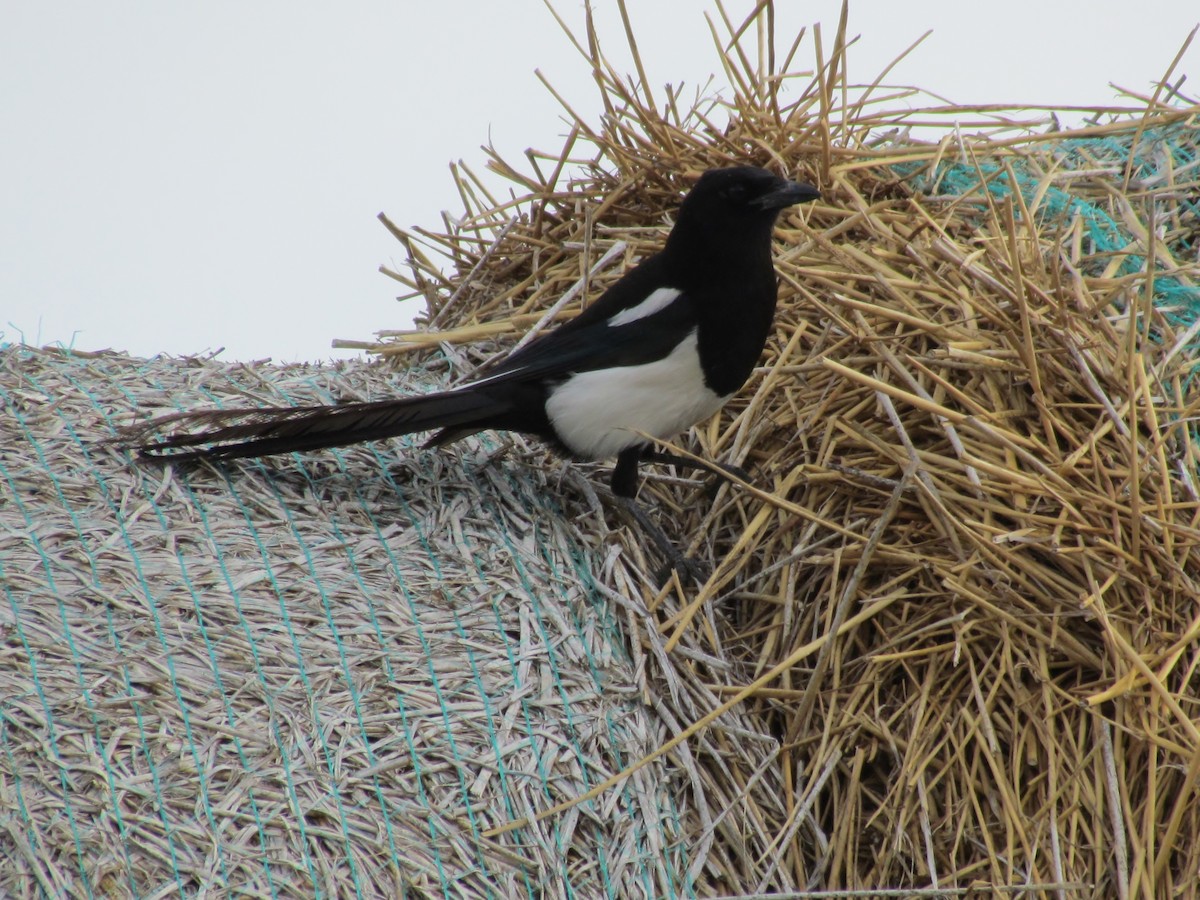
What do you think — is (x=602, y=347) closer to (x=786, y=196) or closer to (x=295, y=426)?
(x=786, y=196)

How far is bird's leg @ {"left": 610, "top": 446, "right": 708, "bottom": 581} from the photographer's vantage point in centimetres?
238

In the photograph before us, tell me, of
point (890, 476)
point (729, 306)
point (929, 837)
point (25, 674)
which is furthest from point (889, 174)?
point (25, 674)

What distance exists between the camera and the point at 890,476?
90.7 inches

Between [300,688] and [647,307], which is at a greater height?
[647,307]

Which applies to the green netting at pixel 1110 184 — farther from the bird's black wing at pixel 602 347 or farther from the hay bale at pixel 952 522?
the bird's black wing at pixel 602 347

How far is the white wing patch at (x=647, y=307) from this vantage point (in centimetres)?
247

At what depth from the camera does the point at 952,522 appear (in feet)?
6.68

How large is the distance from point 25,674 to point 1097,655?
65.4 inches

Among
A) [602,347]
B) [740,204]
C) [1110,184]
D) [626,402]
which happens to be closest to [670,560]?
[626,402]

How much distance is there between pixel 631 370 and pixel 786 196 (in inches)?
17.9

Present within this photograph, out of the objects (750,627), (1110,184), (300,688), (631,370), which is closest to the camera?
(300,688)

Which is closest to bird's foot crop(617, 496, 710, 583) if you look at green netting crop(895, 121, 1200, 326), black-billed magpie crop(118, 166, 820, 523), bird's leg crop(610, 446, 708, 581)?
bird's leg crop(610, 446, 708, 581)

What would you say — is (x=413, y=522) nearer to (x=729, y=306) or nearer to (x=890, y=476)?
(x=729, y=306)

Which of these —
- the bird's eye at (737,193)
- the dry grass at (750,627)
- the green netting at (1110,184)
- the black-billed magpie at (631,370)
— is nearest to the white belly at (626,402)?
the black-billed magpie at (631,370)
